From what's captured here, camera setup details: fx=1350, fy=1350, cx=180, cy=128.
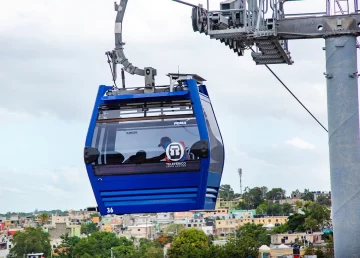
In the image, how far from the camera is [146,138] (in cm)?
2038

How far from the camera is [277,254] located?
11138 cm

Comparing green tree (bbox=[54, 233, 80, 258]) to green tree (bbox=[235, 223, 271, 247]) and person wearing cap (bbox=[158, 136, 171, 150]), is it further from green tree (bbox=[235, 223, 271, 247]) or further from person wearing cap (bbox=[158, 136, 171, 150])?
person wearing cap (bbox=[158, 136, 171, 150])

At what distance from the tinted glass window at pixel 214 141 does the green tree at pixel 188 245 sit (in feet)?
303

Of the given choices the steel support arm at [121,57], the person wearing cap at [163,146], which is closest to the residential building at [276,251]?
the steel support arm at [121,57]

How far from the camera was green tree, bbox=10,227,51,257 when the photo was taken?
478 ft

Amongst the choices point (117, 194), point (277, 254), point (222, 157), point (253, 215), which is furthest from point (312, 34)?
point (253, 215)

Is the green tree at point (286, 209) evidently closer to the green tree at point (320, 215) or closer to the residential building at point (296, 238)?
the green tree at point (320, 215)

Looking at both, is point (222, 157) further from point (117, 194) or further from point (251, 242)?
point (251, 242)

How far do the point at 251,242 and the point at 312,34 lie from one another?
304ft

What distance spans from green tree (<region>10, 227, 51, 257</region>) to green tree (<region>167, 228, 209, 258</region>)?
905 inches

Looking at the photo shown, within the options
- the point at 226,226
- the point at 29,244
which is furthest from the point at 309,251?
the point at 226,226

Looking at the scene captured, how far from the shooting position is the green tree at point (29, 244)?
146 meters

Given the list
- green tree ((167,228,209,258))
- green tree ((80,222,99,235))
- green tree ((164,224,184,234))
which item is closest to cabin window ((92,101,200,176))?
green tree ((167,228,209,258))

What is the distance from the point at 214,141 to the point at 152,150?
101 cm
